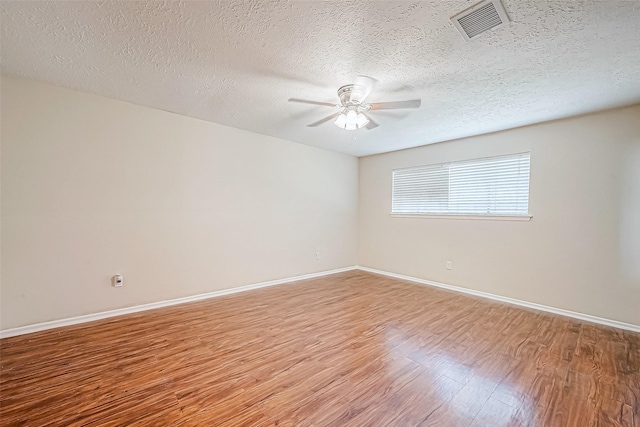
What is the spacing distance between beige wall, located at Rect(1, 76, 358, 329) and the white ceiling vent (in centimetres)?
302

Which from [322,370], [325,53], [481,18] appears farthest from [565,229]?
[325,53]

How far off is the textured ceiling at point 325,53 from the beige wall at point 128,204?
0.35 metres

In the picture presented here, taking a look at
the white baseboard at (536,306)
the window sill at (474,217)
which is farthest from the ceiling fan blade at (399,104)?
the white baseboard at (536,306)

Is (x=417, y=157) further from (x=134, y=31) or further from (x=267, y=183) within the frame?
(x=134, y=31)

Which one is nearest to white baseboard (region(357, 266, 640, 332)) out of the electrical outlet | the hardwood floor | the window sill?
the hardwood floor

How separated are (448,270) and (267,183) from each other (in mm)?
3231

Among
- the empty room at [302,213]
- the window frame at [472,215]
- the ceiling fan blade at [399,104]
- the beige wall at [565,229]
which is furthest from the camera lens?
the window frame at [472,215]

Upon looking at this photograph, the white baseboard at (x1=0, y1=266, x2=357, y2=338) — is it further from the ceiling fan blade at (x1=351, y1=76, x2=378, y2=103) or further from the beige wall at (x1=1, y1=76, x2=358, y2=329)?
the ceiling fan blade at (x1=351, y1=76, x2=378, y2=103)

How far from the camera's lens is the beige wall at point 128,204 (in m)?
2.45

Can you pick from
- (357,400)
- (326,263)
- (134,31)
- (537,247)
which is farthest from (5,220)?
(537,247)

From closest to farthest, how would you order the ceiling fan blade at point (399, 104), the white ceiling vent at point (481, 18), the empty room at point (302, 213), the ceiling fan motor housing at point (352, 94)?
the white ceiling vent at point (481, 18)
the empty room at point (302, 213)
the ceiling fan blade at point (399, 104)
the ceiling fan motor housing at point (352, 94)

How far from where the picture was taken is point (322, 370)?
6.31ft

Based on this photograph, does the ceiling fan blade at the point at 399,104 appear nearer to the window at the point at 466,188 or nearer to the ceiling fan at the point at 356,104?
the ceiling fan at the point at 356,104

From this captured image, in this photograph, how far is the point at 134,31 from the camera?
1.75m
